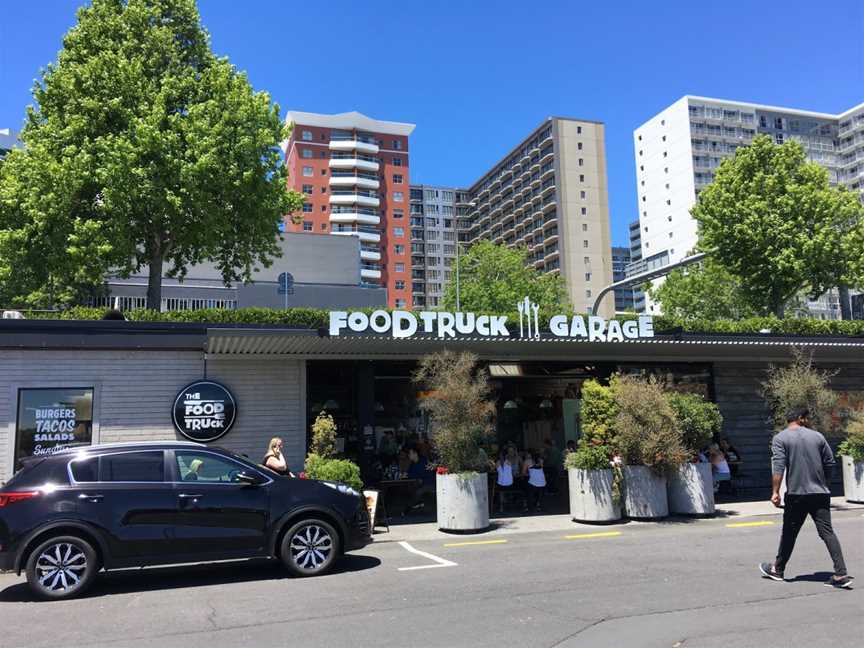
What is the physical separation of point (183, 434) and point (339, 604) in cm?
841

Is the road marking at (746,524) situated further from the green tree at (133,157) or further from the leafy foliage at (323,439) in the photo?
the green tree at (133,157)

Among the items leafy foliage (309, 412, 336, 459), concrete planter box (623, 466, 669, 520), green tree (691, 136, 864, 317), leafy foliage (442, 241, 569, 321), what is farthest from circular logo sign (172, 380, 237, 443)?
leafy foliage (442, 241, 569, 321)

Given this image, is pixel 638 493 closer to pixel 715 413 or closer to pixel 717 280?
pixel 715 413

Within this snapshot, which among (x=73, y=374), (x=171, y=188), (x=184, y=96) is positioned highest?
(x=184, y=96)

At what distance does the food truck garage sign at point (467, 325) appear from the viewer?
43.9 ft

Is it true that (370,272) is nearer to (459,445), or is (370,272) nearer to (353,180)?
(353,180)

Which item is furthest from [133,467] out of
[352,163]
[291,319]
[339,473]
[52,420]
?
[352,163]

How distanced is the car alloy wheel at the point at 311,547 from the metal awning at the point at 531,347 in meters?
5.20

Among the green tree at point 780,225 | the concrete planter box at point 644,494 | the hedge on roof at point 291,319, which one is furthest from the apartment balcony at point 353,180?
the concrete planter box at point 644,494

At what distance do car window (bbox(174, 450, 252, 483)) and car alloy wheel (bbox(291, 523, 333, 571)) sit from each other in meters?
0.99

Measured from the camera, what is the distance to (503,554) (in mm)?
9766

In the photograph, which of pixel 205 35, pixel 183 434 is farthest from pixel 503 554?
pixel 205 35

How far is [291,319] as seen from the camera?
16391 mm

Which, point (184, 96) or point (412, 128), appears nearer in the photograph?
point (184, 96)
